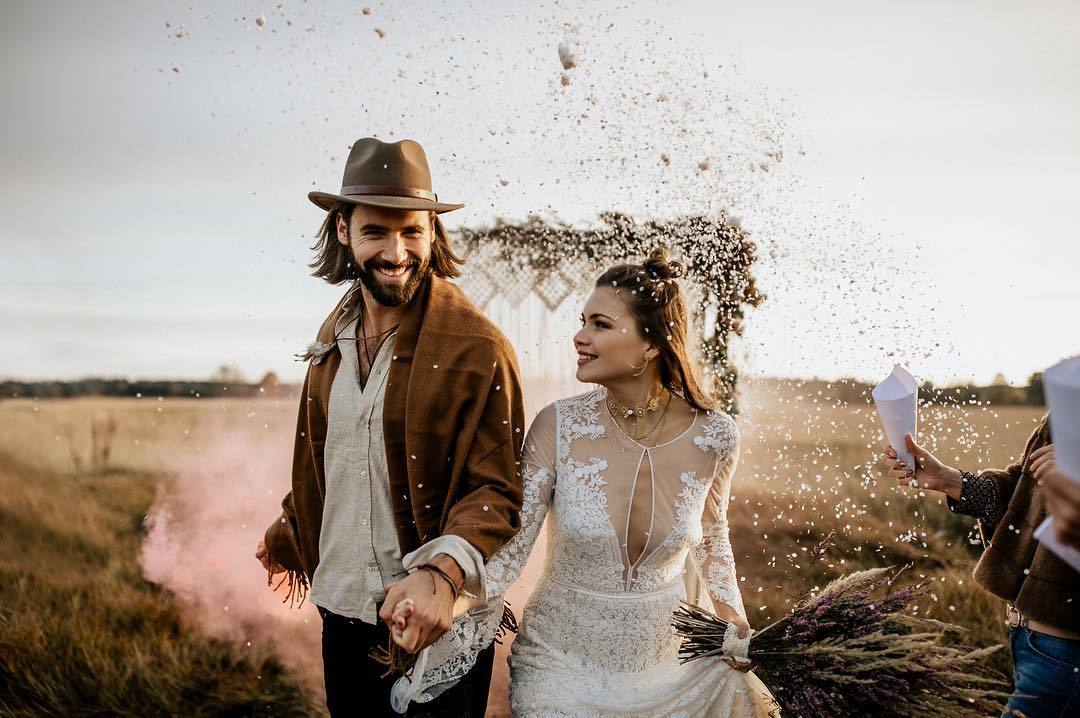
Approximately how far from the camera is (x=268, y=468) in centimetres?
611

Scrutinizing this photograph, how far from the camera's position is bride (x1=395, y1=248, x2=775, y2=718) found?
106 inches

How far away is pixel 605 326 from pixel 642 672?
1136 millimetres

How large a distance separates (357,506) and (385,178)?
1.05 m

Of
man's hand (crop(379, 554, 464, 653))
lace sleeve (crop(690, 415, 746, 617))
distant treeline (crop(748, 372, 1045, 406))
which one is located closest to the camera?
man's hand (crop(379, 554, 464, 653))

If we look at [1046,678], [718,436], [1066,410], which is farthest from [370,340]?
[1046,678]

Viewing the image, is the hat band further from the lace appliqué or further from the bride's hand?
the bride's hand

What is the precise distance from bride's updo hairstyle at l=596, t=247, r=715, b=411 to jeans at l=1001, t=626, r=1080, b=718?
1.19 metres

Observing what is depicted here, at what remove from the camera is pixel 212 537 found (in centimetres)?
591

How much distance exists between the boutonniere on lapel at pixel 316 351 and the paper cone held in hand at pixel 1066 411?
6.89 ft

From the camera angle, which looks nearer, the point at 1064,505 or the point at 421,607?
the point at 1064,505

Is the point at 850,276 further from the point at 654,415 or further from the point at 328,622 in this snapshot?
the point at 328,622

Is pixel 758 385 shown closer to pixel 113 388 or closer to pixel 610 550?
pixel 610 550

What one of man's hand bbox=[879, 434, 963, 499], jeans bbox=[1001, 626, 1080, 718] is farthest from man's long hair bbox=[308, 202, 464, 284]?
jeans bbox=[1001, 626, 1080, 718]

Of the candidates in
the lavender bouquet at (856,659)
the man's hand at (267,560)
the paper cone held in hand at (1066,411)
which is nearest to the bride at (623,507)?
the lavender bouquet at (856,659)
